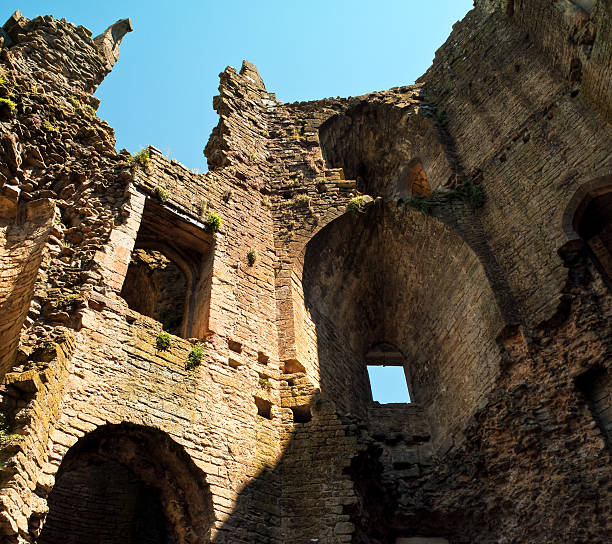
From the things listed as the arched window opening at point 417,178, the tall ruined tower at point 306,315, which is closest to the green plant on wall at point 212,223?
the tall ruined tower at point 306,315

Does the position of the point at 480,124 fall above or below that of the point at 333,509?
above

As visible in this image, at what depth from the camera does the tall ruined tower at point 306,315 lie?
19.8 ft

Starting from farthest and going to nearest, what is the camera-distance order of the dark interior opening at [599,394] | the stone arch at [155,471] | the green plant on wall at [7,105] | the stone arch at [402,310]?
the stone arch at [402,310]
the green plant on wall at [7,105]
the dark interior opening at [599,394]
the stone arch at [155,471]

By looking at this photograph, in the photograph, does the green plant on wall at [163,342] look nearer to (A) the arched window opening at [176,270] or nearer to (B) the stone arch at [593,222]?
(A) the arched window opening at [176,270]

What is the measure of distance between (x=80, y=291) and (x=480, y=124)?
28.6 feet

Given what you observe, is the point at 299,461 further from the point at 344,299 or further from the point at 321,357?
the point at 344,299

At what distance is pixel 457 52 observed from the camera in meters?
13.2

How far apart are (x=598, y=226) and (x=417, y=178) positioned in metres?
5.19

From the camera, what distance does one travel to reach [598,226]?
9.04m

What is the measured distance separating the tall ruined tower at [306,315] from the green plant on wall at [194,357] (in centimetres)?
4

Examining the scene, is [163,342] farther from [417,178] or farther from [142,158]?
[417,178]

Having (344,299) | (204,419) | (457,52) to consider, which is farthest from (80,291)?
(457,52)

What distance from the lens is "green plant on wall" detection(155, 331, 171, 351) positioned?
266 inches

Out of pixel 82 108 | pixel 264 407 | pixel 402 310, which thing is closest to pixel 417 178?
pixel 402 310
